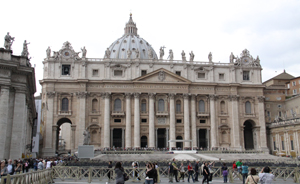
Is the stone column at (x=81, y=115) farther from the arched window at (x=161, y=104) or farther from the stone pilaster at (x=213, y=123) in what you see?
the stone pilaster at (x=213, y=123)

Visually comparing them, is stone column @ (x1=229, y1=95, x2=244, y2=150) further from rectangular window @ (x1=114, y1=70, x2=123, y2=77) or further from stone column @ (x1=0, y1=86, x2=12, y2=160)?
stone column @ (x1=0, y1=86, x2=12, y2=160)

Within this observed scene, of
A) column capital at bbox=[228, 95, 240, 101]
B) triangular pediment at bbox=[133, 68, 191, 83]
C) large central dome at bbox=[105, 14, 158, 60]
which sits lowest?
column capital at bbox=[228, 95, 240, 101]

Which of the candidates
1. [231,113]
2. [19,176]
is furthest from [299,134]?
[19,176]

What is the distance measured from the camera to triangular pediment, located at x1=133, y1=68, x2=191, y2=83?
6844cm

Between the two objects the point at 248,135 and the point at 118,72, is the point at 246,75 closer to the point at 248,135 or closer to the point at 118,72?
the point at 248,135

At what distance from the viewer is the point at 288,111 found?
2968 inches

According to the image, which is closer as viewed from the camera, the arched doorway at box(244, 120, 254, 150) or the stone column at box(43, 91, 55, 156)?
the stone column at box(43, 91, 55, 156)

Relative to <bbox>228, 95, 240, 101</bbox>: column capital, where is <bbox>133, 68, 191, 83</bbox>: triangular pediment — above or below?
above

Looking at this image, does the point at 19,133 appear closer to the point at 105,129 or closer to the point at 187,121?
the point at 105,129

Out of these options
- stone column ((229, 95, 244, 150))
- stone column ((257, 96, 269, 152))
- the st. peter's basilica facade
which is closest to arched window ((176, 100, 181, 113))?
the st. peter's basilica facade

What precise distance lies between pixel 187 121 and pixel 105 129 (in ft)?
53.6

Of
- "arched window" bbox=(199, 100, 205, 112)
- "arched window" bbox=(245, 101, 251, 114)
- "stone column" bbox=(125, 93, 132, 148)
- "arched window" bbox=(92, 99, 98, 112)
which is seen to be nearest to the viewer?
"stone column" bbox=(125, 93, 132, 148)

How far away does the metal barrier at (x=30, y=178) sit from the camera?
13.0 meters

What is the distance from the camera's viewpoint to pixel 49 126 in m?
64.9
